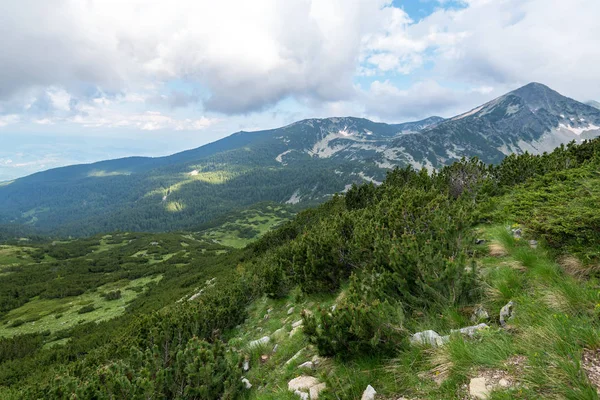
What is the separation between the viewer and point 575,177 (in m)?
11.7

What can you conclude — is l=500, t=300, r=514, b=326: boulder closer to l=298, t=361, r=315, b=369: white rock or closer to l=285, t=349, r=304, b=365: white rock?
l=298, t=361, r=315, b=369: white rock

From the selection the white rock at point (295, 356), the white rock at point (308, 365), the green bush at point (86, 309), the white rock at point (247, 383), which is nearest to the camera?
the white rock at point (308, 365)

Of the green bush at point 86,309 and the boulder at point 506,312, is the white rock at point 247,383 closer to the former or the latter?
the boulder at point 506,312

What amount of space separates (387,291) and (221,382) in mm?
4744

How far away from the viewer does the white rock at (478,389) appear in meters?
3.38

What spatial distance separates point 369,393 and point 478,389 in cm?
163

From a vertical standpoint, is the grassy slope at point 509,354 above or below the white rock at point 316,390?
above

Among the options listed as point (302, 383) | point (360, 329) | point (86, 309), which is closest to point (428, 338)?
point (360, 329)

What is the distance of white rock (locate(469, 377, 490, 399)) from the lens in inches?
133

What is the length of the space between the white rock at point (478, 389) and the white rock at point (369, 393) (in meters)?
1.48

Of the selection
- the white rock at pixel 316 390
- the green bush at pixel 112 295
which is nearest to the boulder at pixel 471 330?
the white rock at pixel 316 390

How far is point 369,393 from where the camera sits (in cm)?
442

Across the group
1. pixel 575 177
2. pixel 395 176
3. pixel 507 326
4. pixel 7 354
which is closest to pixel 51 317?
pixel 7 354

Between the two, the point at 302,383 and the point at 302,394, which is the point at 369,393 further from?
the point at 302,383
